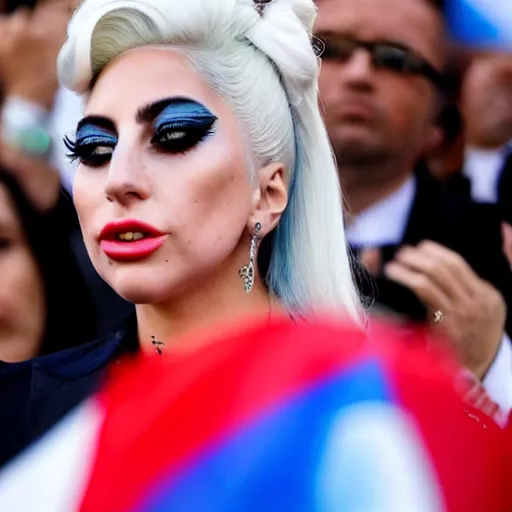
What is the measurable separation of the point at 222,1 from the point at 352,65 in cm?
69

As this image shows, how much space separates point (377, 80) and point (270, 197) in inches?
28.3

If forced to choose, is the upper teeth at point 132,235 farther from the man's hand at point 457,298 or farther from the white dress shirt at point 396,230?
the man's hand at point 457,298

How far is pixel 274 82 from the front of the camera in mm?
1947

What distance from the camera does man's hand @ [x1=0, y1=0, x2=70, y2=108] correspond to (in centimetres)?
276

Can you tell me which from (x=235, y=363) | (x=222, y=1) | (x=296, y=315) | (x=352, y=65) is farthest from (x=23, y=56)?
(x=235, y=363)

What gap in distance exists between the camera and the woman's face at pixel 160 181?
1.79 metres

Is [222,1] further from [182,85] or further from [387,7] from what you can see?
[387,7]

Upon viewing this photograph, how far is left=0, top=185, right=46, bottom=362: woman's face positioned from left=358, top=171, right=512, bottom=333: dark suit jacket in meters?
0.88

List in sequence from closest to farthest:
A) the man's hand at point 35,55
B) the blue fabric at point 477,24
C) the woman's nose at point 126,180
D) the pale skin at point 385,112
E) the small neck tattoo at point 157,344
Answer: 1. the woman's nose at point 126,180
2. the small neck tattoo at point 157,344
3. the pale skin at point 385,112
4. the blue fabric at point 477,24
5. the man's hand at point 35,55

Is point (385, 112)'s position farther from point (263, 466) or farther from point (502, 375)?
point (263, 466)

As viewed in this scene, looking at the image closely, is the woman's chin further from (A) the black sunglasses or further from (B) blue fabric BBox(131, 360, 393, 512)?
(B) blue fabric BBox(131, 360, 393, 512)

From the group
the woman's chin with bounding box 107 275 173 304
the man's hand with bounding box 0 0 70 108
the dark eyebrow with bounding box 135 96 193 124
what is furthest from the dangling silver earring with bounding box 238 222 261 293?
the man's hand with bounding box 0 0 70 108

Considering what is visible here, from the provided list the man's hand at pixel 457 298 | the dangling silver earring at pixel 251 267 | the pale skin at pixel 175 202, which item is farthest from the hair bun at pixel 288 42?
the man's hand at pixel 457 298

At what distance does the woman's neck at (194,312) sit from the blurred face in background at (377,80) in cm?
74
